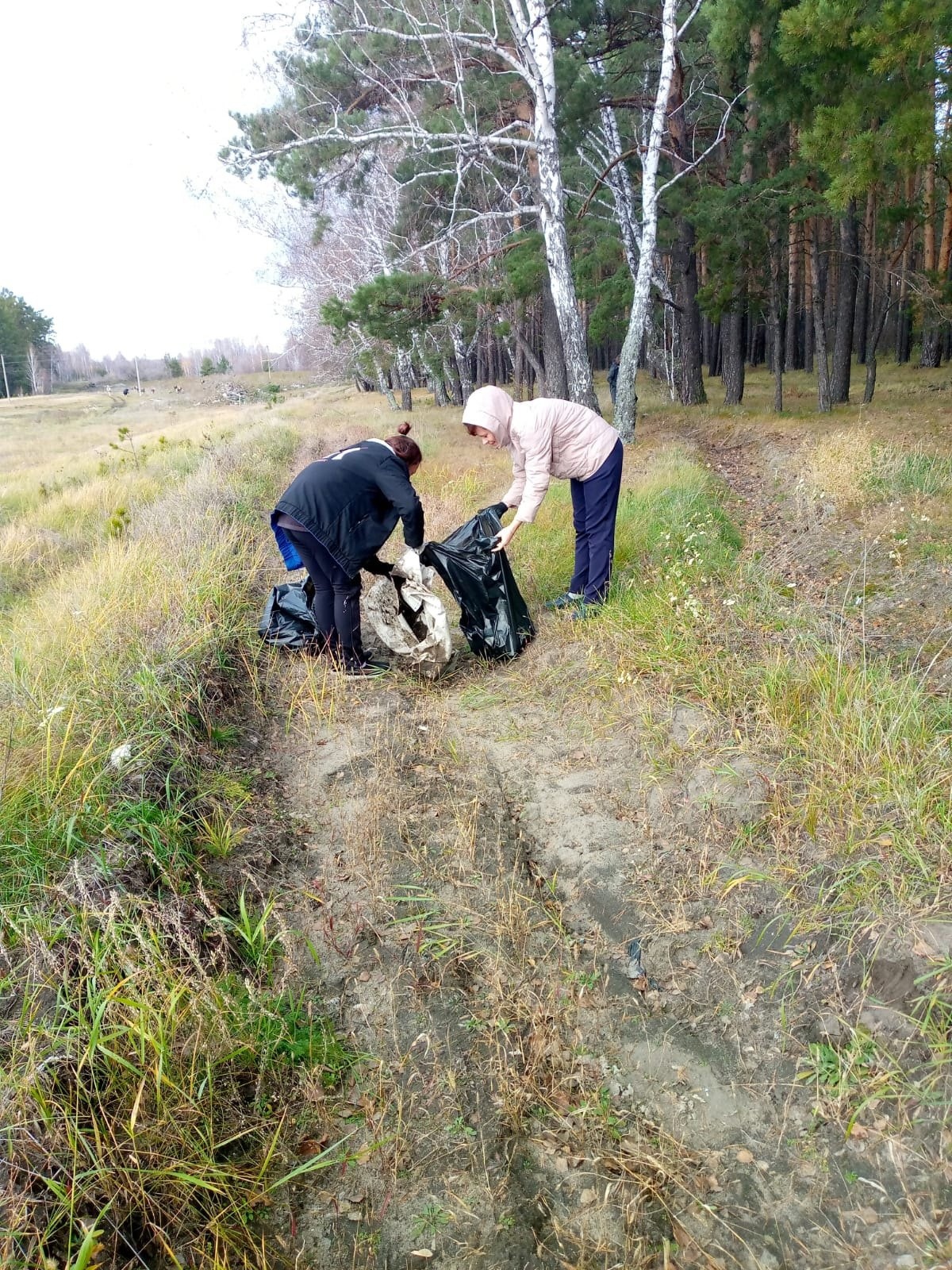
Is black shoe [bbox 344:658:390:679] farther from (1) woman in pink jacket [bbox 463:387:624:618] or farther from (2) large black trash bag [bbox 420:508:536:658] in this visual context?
(1) woman in pink jacket [bbox 463:387:624:618]

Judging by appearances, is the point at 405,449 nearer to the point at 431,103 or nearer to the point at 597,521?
the point at 597,521

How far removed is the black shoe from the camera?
4.50 meters

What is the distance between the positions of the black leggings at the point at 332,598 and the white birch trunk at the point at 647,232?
793 cm

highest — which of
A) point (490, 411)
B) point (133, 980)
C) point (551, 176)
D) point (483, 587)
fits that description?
point (551, 176)

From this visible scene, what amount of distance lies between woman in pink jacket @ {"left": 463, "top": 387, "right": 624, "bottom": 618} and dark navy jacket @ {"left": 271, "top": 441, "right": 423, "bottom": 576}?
1.79 ft

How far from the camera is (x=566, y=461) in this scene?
454 cm

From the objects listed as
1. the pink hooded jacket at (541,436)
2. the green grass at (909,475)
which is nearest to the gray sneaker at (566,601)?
the pink hooded jacket at (541,436)

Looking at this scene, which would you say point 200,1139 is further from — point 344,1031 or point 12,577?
point 12,577

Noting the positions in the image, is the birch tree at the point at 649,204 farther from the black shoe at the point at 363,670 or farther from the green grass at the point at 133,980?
the green grass at the point at 133,980

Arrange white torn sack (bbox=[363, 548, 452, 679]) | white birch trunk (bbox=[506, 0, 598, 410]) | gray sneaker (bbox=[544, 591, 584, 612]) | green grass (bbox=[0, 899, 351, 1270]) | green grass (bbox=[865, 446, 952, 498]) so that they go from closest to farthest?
1. green grass (bbox=[0, 899, 351, 1270])
2. white torn sack (bbox=[363, 548, 452, 679])
3. gray sneaker (bbox=[544, 591, 584, 612])
4. green grass (bbox=[865, 446, 952, 498])
5. white birch trunk (bbox=[506, 0, 598, 410])

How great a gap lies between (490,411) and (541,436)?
35 cm

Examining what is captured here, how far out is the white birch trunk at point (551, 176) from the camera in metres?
8.70

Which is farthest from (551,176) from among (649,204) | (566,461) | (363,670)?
(363,670)

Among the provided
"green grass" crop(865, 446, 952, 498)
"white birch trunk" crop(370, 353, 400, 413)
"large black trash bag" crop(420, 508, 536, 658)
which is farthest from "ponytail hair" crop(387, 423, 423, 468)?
"white birch trunk" crop(370, 353, 400, 413)
